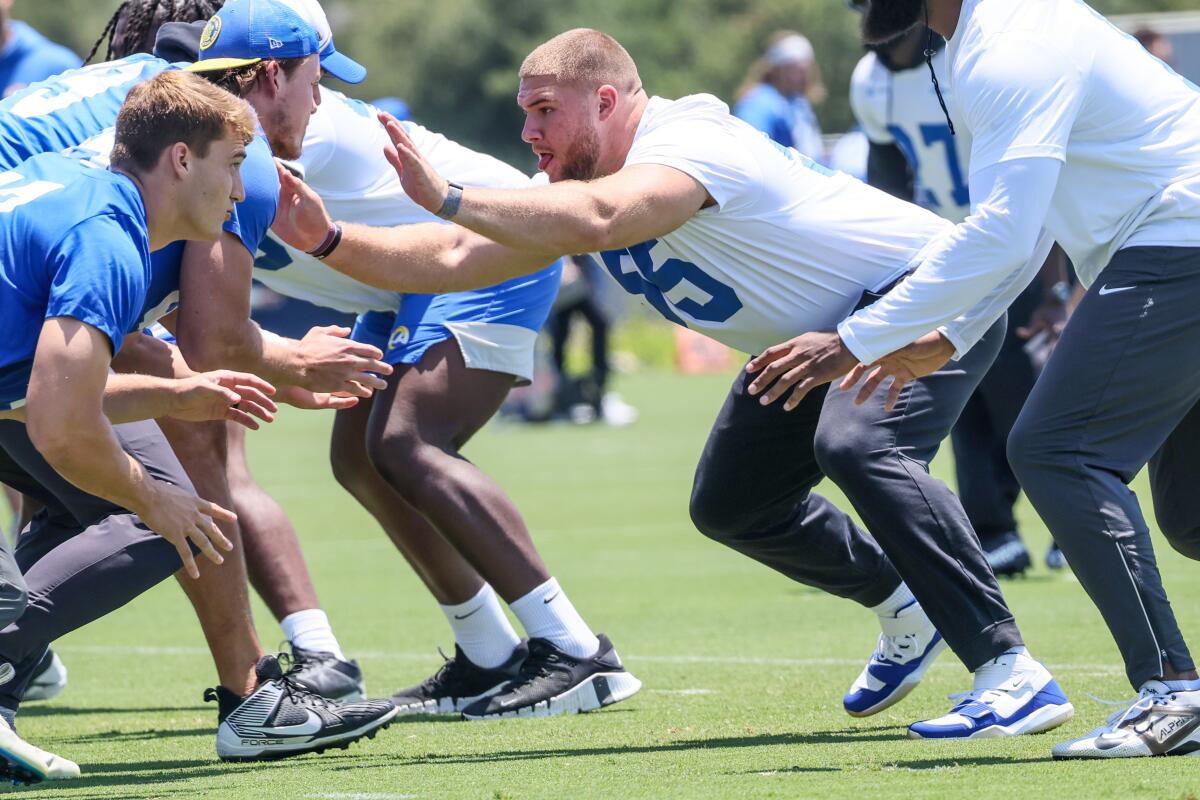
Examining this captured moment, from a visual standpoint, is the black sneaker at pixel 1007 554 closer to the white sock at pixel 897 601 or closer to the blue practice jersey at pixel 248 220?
the white sock at pixel 897 601

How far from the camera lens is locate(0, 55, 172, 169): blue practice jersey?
5.06 m

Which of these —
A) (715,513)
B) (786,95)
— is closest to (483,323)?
(715,513)

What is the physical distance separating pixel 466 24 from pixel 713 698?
189 ft

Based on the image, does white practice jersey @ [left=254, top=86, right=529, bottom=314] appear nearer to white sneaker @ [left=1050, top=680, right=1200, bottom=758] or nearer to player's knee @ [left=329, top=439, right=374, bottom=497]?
player's knee @ [left=329, top=439, right=374, bottom=497]

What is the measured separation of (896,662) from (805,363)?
A: 4.06 ft

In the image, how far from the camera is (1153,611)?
469 cm

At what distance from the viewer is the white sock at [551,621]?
241 inches

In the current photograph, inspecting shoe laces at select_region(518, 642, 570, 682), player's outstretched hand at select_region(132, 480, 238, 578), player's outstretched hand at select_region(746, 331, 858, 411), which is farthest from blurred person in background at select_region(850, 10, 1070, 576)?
player's outstretched hand at select_region(132, 480, 238, 578)

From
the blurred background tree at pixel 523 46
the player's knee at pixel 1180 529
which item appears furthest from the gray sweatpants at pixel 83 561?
the blurred background tree at pixel 523 46

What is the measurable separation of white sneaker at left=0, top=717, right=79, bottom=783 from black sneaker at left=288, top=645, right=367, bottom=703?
119cm

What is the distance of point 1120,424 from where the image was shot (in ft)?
15.5

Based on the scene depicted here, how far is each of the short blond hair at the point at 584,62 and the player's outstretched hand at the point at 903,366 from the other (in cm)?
114

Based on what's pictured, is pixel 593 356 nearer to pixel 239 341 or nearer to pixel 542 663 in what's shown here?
pixel 542 663

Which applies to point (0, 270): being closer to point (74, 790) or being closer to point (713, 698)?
point (74, 790)
